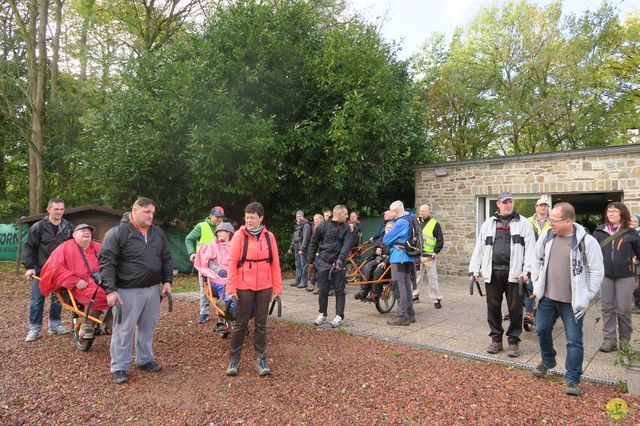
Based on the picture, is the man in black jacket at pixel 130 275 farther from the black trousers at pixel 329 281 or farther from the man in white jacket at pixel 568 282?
the man in white jacket at pixel 568 282

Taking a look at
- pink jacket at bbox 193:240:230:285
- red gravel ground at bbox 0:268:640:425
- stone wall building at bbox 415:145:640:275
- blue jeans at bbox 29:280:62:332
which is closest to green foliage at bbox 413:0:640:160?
stone wall building at bbox 415:145:640:275

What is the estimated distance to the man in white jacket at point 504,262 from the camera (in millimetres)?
5145

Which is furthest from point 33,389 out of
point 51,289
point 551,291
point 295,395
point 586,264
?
point 586,264

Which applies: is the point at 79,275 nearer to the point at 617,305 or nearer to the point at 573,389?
the point at 573,389

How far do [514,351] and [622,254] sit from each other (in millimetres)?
1828

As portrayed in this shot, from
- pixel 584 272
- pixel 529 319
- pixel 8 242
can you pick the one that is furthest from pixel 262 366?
pixel 8 242

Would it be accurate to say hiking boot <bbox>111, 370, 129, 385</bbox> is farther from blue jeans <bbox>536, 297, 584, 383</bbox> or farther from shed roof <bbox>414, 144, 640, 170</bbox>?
shed roof <bbox>414, 144, 640, 170</bbox>

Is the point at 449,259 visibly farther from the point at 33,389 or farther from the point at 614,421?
the point at 33,389

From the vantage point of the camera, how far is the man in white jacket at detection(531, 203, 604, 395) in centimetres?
409

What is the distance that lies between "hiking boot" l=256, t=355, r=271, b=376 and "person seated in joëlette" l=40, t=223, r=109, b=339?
2.07m

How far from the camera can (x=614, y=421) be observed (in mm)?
3621

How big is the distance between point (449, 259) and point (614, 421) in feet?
33.1

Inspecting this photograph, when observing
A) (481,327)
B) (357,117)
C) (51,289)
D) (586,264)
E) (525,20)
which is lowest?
(481,327)

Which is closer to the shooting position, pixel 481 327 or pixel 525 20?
pixel 481 327
